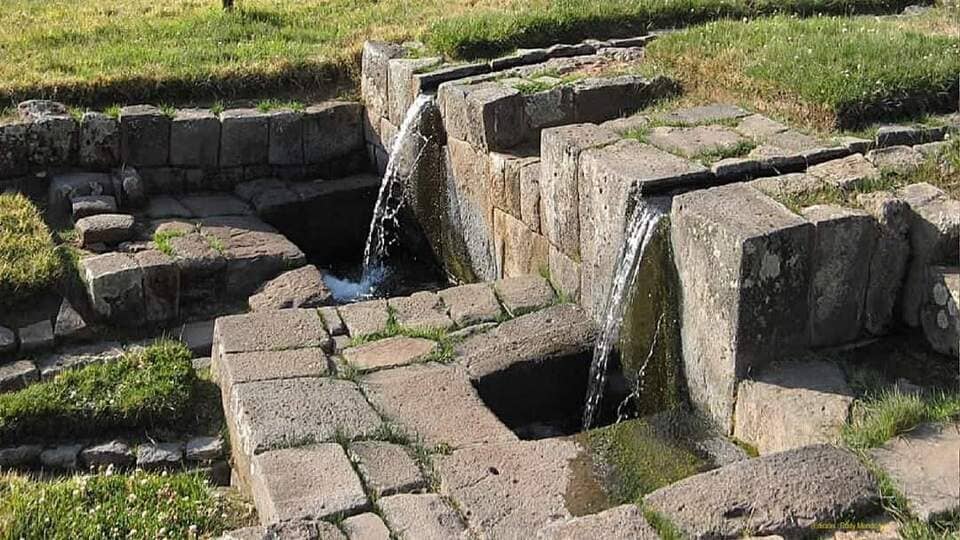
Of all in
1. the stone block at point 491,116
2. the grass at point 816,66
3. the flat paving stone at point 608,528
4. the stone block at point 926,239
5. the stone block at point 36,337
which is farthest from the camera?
the stone block at point 491,116

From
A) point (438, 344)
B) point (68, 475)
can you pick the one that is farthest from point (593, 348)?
point (68, 475)

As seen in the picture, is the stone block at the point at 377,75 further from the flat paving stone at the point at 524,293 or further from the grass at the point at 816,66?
the flat paving stone at the point at 524,293

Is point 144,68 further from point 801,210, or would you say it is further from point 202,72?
point 801,210

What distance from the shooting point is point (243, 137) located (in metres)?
8.86

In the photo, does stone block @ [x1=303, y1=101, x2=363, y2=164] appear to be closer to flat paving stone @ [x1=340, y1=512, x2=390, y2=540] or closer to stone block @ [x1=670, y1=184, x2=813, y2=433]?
stone block @ [x1=670, y1=184, x2=813, y2=433]

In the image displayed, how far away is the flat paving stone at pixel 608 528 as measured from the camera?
3.65 meters

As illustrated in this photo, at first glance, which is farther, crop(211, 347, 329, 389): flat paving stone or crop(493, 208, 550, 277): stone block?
crop(493, 208, 550, 277): stone block

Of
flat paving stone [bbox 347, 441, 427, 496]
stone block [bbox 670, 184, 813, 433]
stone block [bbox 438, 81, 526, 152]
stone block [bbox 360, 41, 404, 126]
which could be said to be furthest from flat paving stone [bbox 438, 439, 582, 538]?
stone block [bbox 360, 41, 404, 126]

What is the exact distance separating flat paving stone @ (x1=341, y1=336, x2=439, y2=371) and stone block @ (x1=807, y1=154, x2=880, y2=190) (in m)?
2.12

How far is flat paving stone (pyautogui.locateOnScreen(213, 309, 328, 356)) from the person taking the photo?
5777 millimetres

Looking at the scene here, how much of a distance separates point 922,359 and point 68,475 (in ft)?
13.6

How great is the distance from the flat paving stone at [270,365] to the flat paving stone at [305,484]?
0.70 meters

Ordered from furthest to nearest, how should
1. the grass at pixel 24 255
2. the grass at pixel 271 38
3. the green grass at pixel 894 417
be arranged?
1. the grass at pixel 271 38
2. the grass at pixel 24 255
3. the green grass at pixel 894 417

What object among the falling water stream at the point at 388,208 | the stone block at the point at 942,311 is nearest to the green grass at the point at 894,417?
the stone block at the point at 942,311
